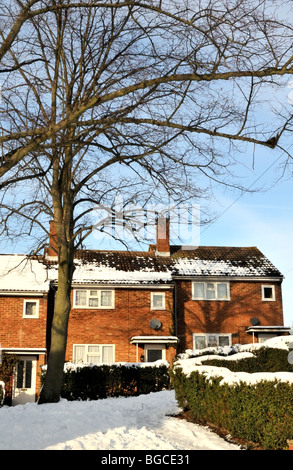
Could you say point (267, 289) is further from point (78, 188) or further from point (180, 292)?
point (78, 188)

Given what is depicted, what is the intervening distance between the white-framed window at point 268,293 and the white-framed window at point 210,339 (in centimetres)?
319

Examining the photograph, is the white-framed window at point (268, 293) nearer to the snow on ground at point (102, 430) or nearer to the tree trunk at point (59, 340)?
the tree trunk at point (59, 340)

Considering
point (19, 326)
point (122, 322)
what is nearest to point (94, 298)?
point (122, 322)

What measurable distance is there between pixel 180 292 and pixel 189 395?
1762 centimetres

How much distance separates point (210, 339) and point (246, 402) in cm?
2096

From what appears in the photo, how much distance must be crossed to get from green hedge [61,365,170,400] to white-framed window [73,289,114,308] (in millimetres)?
7698

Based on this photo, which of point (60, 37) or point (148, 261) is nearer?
point (60, 37)

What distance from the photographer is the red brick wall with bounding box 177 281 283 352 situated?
30359mm

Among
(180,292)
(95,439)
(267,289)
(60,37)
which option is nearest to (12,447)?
(95,439)

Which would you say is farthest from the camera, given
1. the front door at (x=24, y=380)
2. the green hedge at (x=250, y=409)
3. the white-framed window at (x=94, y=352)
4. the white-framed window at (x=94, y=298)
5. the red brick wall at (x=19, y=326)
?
the white-framed window at (x=94, y=298)

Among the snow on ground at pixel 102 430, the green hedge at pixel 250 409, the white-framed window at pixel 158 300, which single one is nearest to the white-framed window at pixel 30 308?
the white-framed window at pixel 158 300

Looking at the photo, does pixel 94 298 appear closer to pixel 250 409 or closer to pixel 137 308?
pixel 137 308

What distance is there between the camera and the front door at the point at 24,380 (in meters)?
27.3

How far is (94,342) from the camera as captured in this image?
95.1 ft
